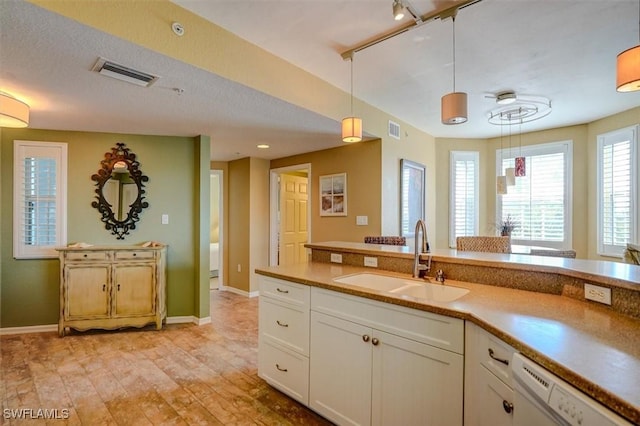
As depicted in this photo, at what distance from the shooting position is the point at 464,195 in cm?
555

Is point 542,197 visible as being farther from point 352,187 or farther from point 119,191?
point 119,191

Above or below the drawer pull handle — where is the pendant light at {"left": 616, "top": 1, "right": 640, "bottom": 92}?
above

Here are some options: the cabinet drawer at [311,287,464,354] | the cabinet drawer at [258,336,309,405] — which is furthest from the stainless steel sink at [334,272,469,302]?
the cabinet drawer at [258,336,309,405]

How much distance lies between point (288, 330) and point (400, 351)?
2.83ft

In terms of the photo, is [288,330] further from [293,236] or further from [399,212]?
[293,236]

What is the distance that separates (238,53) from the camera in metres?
2.29

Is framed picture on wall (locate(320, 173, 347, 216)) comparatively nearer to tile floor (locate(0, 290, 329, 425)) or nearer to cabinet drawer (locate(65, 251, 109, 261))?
tile floor (locate(0, 290, 329, 425))

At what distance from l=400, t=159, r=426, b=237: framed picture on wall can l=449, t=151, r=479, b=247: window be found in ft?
2.86

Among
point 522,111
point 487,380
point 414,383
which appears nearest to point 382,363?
point 414,383

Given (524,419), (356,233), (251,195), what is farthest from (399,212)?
(524,419)

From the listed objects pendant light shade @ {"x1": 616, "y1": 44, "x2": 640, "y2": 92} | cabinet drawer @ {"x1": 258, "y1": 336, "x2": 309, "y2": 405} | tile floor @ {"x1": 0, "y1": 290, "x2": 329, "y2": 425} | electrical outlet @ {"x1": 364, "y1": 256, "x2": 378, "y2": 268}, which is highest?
pendant light shade @ {"x1": 616, "y1": 44, "x2": 640, "y2": 92}

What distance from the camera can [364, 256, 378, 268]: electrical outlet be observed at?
246cm

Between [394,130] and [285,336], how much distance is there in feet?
10.0

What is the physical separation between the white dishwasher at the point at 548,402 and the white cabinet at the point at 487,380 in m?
0.12
